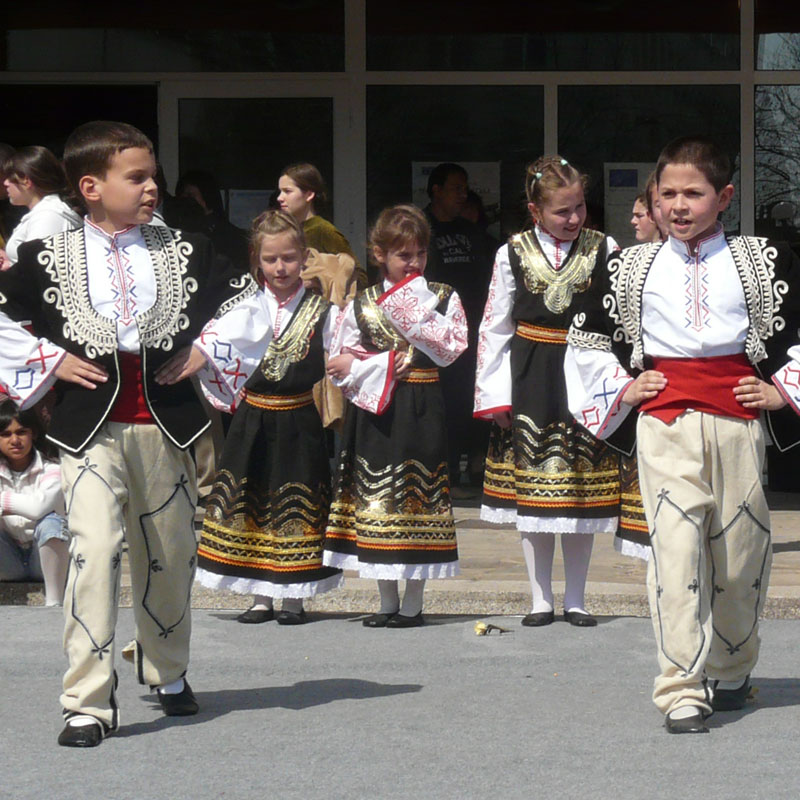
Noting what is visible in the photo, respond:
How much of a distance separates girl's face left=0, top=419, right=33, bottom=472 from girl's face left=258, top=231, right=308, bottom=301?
4.41 feet

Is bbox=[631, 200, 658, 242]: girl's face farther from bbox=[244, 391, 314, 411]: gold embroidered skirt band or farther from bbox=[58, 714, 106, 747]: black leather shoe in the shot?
bbox=[58, 714, 106, 747]: black leather shoe

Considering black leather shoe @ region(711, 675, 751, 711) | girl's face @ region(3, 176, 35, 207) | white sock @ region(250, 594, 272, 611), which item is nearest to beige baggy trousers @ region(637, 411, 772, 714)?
black leather shoe @ region(711, 675, 751, 711)

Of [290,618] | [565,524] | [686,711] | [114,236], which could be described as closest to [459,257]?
[565,524]

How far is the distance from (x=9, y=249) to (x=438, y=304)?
210cm

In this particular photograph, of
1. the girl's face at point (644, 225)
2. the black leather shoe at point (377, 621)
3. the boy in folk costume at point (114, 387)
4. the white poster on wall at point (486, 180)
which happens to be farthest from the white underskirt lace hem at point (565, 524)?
the white poster on wall at point (486, 180)

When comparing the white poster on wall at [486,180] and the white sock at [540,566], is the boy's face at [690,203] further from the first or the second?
the white poster on wall at [486,180]

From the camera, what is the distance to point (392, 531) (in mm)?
7035

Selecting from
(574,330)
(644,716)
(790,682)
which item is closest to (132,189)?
(574,330)

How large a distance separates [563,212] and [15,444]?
8.23 ft

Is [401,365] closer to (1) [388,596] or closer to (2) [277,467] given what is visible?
(2) [277,467]

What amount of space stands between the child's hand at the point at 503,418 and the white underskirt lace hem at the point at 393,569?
60cm

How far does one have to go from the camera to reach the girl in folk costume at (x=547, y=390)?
7.03 meters

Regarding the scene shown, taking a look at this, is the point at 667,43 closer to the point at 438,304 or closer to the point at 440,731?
the point at 438,304

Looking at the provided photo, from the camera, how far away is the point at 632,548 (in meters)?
6.94
